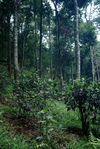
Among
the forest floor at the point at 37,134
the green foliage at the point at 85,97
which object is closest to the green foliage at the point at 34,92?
the forest floor at the point at 37,134

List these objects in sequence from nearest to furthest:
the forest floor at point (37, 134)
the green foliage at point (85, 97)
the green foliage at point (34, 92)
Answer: the forest floor at point (37, 134), the green foliage at point (85, 97), the green foliage at point (34, 92)

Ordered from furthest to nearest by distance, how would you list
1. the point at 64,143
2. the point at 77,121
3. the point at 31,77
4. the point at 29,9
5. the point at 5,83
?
the point at 29,9, the point at 5,83, the point at 77,121, the point at 31,77, the point at 64,143

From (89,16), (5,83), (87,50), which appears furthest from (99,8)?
(5,83)

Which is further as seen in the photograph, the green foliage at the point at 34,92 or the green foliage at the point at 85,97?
the green foliage at the point at 34,92

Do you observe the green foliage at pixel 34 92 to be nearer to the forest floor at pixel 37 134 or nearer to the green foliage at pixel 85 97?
the forest floor at pixel 37 134

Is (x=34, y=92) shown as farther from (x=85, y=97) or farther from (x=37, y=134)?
(x=85, y=97)

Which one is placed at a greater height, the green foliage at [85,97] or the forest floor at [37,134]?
the green foliage at [85,97]

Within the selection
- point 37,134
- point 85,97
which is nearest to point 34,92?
point 37,134

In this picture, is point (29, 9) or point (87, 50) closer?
point (29, 9)

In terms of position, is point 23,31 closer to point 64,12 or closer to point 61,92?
point 64,12

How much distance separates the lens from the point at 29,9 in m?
14.8

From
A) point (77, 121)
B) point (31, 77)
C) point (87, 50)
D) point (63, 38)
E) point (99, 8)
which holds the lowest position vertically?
point (77, 121)

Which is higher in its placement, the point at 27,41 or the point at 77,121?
the point at 27,41

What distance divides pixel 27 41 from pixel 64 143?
62.9ft
